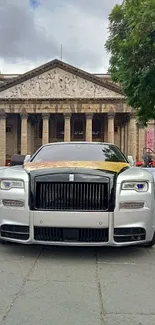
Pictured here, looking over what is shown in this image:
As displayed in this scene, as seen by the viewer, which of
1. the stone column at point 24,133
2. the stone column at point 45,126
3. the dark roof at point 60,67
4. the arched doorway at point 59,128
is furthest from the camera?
the arched doorway at point 59,128

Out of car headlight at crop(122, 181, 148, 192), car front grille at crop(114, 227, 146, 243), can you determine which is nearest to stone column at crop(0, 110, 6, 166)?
car headlight at crop(122, 181, 148, 192)

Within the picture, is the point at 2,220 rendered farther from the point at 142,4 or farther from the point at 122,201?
the point at 142,4

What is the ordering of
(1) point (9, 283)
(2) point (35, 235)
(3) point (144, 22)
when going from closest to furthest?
1. (1) point (9, 283)
2. (2) point (35, 235)
3. (3) point (144, 22)

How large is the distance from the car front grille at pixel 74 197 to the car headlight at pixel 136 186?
275mm

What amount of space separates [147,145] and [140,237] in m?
49.7

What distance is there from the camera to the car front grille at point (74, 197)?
4707 mm

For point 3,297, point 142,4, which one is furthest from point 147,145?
point 3,297

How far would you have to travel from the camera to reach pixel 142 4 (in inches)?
425

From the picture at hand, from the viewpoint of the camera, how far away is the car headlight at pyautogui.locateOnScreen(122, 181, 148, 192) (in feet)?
15.7

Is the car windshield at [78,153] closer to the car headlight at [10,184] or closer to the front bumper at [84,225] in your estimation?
the car headlight at [10,184]

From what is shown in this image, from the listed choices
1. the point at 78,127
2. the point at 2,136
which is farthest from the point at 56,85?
the point at 2,136

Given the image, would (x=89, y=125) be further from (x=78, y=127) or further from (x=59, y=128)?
(x=59, y=128)

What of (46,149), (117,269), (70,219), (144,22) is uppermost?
(144,22)

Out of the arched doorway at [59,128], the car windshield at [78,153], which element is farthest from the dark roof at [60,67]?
the car windshield at [78,153]
